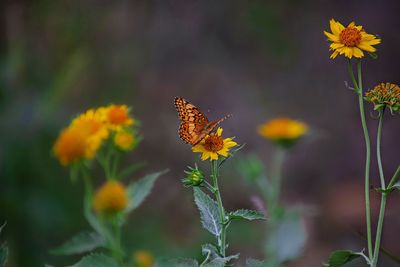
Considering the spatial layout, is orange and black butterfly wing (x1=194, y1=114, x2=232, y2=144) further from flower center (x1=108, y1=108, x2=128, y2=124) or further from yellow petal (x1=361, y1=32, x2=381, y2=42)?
yellow petal (x1=361, y1=32, x2=381, y2=42)

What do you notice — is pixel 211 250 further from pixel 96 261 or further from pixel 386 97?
pixel 386 97

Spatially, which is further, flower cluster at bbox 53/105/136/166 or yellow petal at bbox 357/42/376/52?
yellow petal at bbox 357/42/376/52

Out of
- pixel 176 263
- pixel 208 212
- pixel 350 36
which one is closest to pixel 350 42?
pixel 350 36

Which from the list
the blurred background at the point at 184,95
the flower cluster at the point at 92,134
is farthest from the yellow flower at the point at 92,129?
the blurred background at the point at 184,95

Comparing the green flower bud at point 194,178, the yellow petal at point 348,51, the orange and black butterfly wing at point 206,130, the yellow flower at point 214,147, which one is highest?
the yellow petal at point 348,51

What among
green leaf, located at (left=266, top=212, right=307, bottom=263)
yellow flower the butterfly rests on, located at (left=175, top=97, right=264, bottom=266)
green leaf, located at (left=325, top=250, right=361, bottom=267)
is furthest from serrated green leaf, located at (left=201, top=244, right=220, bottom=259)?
green leaf, located at (left=325, top=250, right=361, bottom=267)

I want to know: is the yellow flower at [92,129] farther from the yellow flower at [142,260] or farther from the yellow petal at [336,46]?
the yellow petal at [336,46]
